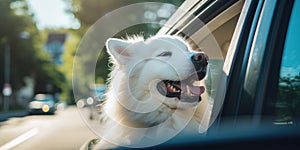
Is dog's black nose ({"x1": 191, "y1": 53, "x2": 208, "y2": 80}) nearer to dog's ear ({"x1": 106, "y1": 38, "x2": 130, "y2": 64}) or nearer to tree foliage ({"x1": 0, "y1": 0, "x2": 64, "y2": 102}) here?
dog's ear ({"x1": 106, "y1": 38, "x2": 130, "y2": 64})

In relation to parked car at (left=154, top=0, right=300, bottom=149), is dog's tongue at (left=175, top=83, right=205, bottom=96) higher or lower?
lower

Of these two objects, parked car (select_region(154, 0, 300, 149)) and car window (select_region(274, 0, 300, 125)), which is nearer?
parked car (select_region(154, 0, 300, 149))

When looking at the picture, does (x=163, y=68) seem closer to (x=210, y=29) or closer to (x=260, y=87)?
(x=210, y=29)

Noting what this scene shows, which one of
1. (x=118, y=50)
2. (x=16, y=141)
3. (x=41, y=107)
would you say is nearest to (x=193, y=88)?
(x=118, y=50)

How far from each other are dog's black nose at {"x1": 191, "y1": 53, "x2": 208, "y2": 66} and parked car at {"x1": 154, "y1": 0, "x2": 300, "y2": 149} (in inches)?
15.6

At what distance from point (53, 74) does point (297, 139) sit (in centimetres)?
5376

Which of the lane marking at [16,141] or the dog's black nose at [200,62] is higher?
the dog's black nose at [200,62]

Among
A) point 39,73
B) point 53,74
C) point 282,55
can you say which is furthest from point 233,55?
point 53,74

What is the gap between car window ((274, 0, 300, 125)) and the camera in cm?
175

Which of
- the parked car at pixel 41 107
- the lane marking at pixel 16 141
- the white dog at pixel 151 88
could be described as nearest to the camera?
the white dog at pixel 151 88

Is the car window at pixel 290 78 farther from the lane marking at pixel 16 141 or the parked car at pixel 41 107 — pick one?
the lane marking at pixel 16 141

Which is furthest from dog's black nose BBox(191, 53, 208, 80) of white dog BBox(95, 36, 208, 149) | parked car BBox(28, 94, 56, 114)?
parked car BBox(28, 94, 56, 114)

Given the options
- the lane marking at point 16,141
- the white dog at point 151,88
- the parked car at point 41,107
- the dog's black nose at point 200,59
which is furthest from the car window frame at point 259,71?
the lane marking at point 16,141

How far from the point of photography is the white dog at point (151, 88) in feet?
8.66
